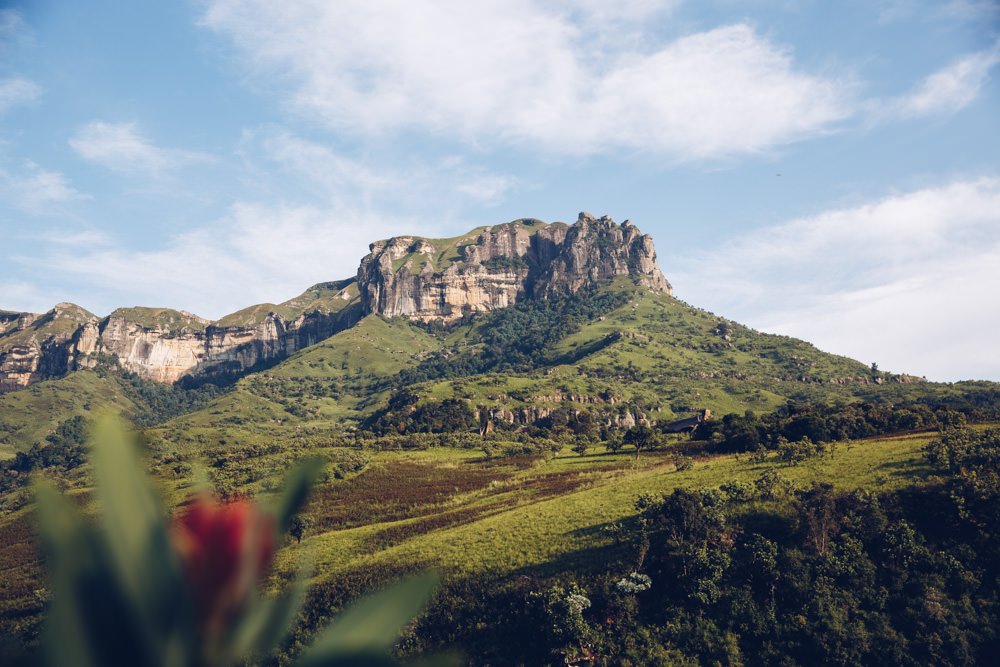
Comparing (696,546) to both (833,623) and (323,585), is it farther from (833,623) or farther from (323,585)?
(323,585)

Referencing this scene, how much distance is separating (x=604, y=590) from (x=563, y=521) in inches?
563

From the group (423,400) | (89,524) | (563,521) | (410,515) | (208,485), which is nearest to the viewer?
(89,524)

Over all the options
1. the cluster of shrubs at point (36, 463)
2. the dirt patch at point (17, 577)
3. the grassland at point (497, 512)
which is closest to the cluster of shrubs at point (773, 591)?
the grassland at point (497, 512)

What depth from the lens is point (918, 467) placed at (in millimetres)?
44094

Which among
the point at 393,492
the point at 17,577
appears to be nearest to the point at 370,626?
the point at 17,577

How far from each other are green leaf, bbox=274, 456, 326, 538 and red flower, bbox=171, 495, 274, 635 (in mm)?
80

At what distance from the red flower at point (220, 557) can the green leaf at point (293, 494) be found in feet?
0.26

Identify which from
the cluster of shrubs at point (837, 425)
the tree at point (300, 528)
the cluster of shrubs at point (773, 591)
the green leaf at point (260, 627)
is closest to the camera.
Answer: the green leaf at point (260, 627)

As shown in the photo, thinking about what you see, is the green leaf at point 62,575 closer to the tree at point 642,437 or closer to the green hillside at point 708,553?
the green hillside at point 708,553

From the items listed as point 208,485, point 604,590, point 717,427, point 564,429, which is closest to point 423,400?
point 564,429

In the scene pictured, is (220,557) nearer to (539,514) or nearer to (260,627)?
(260,627)

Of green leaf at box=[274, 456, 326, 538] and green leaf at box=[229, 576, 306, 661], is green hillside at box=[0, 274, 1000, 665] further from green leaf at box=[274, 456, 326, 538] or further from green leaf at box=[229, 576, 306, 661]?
green leaf at box=[229, 576, 306, 661]

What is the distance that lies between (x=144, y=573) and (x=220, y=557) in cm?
27

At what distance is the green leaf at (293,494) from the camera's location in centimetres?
256
